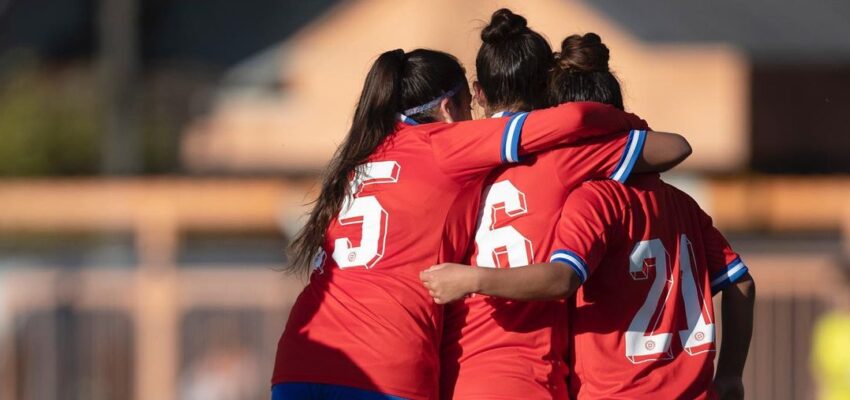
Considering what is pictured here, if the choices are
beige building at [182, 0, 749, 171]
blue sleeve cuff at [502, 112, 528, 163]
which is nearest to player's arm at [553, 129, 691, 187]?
blue sleeve cuff at [502, 112, 528, 163]

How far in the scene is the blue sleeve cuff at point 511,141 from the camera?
3.28m

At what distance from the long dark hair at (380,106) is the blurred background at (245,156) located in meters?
0.26

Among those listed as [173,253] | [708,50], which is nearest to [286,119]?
[708,50]

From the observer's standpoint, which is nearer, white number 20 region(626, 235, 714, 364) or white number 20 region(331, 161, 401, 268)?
white number 20 region(626, 235, 714, 364)

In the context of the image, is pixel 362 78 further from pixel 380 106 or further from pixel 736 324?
pixel 736 324

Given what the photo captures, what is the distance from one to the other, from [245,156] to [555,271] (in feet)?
56.0

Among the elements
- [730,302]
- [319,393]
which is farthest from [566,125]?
[319,393]

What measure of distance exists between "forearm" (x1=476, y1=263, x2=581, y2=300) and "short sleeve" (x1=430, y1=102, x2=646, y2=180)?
32cm

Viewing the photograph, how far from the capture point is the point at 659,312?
3.32 meters

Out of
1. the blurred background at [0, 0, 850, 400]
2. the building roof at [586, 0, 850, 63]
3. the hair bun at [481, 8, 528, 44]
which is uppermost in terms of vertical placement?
the building roof at [586, 0, 850, 63]

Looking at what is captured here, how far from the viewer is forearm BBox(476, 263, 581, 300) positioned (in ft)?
10.2

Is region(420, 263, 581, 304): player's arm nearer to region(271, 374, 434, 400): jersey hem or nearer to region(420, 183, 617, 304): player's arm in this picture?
region(420, 183, 617, 304): player's arm

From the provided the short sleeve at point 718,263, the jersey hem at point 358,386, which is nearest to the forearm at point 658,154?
the short sleeve at point 718,263

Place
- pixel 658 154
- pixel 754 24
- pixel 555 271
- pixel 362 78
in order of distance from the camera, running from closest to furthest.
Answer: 1. pixel 555 271
2. pixel 658 154
3. pixel 362 78
4. pixel 754 24
